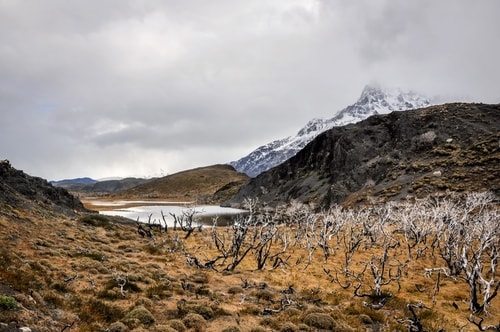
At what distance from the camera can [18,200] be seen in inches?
1366

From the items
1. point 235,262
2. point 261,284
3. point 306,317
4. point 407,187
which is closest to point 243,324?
point 306,317

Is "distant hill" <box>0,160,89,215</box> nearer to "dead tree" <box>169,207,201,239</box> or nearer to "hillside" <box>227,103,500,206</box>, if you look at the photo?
"dead tree" <box>169,207,201,239</box>

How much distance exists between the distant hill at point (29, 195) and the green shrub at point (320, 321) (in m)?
25.9

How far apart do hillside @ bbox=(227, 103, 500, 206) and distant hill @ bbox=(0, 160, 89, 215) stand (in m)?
51.5

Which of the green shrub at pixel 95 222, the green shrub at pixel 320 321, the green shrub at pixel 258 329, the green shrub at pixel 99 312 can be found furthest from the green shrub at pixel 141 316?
the green shrub at pixel 95 222

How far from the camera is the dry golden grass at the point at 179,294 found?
13.2 metres

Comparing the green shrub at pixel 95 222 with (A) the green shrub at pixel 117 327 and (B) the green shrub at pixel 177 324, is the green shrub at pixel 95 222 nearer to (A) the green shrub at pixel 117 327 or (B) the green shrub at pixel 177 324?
(B) the green shrub at pixel 177 324

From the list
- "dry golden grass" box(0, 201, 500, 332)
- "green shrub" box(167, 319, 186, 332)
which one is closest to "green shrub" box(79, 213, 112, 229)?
"dry golden grass" box(0, 201, 500, 332)

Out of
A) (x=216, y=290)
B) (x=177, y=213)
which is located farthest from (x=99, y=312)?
(x=177, y=213)

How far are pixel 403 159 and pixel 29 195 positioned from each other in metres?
73.2

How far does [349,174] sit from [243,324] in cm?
7501

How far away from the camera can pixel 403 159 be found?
8188 centimetres

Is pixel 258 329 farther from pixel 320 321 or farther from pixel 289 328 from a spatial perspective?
pixel 320 321

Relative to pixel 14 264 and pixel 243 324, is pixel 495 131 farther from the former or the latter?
pixel 14 264
